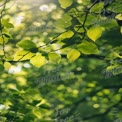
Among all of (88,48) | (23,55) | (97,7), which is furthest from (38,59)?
(97,7)

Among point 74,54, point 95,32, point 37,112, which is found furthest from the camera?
point 37,112

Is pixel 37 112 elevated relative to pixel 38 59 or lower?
lower

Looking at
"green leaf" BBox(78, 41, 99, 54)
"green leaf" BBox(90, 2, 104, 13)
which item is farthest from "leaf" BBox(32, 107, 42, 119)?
"green leaf" BBox(90, 2, 104, 13)

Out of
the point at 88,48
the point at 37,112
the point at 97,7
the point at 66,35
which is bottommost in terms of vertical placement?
the point at 37,112

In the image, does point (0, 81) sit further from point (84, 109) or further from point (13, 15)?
point (84, 109)

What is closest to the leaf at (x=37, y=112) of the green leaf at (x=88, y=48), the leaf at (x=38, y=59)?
the leaf at (x=38, y=59)

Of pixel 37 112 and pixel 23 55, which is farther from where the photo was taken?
pixel 37 112

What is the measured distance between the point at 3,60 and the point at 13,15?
6347 mm

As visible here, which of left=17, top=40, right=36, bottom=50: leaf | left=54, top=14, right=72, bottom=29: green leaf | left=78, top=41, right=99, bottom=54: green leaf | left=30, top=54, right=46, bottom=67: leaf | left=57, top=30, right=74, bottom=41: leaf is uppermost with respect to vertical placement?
left=54, top=14, right=72, bottom=29: green leaf

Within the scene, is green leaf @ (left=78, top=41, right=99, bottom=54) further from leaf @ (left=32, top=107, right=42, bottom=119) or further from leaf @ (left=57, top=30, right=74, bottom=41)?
leaf @ (left=32, top=107, right=42, bottom=119)

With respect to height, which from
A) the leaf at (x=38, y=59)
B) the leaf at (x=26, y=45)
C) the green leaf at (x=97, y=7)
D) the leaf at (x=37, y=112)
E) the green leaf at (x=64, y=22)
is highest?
the green leaf at (x=97, y=7)

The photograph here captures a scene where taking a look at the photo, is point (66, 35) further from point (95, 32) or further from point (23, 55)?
point (23, 55)

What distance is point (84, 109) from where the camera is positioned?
17.5 m

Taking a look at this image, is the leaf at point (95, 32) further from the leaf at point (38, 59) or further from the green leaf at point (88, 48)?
the leaf at point (38, 59)
